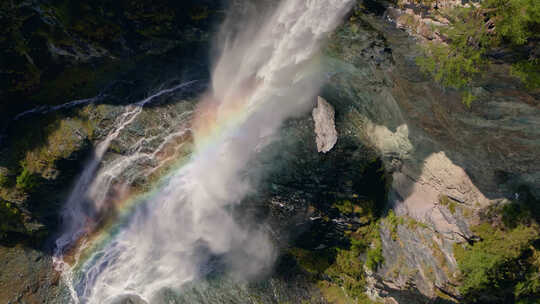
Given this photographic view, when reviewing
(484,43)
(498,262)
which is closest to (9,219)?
(484,43)

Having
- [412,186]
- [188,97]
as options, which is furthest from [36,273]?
[412,186]

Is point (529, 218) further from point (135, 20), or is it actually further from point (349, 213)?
point (135, 20)

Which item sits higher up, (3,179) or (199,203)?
(3,179)

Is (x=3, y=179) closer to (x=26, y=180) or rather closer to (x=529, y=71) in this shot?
(x=26, y=180)

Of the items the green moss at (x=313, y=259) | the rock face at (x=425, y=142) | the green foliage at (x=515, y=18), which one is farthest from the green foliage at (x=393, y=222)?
the green foliage at (x=515, y=18)

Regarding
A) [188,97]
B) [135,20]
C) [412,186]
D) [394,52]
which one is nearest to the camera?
[394,52]

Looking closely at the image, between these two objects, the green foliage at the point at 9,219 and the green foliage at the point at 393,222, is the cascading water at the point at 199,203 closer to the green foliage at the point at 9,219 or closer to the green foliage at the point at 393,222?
the green foliage at the point at 9,219

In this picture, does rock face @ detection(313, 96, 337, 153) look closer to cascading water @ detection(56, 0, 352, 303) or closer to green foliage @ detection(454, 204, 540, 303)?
cascading water @ detection(56, 0, 352, 303)
